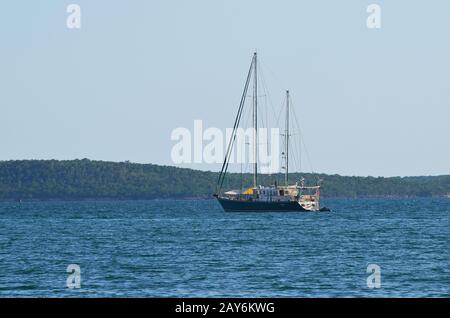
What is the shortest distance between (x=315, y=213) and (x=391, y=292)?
113540 millimetres

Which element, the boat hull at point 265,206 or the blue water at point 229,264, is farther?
the boat hull at point 265,206

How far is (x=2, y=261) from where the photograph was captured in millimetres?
55750

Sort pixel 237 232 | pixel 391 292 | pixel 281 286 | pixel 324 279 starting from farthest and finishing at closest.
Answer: pixel 237 232
pixel 324 279
pixel 281 286
pixel 391 292

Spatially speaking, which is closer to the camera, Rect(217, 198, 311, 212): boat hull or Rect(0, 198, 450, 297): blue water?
Rect(0, 198, 450, 297): blue water

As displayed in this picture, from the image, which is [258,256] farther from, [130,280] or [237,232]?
[237,232]

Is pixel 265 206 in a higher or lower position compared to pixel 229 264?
higher

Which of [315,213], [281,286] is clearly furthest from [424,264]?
[315,213]

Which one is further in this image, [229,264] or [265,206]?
[265,206]
